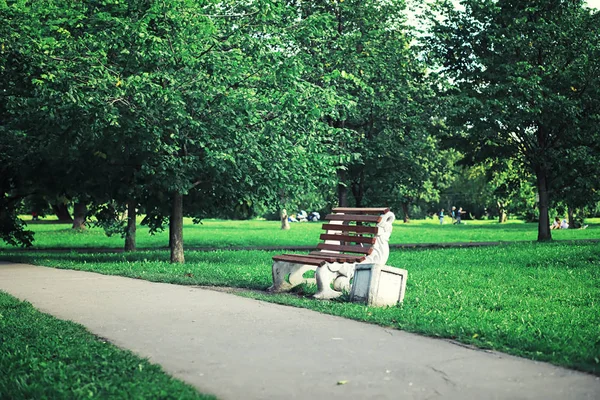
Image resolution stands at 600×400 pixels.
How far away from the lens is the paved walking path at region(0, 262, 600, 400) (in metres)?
4.77

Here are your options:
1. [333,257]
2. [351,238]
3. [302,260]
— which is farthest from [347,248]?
[302,260]

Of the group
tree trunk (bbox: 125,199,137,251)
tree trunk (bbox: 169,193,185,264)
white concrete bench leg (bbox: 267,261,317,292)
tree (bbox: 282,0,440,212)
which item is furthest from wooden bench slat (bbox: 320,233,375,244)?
tree (bbox: 282,0,440,212)

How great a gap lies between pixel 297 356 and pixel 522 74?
68.1 feet

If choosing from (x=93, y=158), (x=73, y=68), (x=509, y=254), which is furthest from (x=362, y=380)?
(x=509, y=254)

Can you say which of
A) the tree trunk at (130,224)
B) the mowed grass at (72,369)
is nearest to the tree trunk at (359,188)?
the tree trunk at (130,224)

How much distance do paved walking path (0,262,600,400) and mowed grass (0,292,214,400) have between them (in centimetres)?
21

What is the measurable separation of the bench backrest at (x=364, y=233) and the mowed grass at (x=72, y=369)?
427cm

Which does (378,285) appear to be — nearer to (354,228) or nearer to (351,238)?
(351,238)

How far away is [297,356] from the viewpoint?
580 cm

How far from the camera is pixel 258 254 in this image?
781 inches

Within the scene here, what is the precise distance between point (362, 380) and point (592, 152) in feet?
73.8

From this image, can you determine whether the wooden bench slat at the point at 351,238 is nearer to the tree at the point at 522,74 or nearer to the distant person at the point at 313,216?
the tree at the point at 522,74

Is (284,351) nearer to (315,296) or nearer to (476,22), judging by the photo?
(315,296)

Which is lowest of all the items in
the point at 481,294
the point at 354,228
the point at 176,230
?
the point at 481,294
